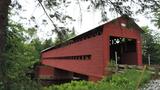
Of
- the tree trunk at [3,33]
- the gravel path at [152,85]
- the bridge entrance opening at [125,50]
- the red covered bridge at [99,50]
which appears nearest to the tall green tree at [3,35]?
the tree trunk at [3,33]

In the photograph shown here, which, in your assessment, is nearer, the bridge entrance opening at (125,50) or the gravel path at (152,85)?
the gravel path at (152,85)

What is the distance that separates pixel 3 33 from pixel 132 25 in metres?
2.13

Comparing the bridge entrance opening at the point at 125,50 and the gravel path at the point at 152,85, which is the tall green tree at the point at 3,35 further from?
the bridge entrance opening at the point at 125,50

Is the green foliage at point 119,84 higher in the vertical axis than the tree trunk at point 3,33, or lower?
lower

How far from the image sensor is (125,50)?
30.5 metres

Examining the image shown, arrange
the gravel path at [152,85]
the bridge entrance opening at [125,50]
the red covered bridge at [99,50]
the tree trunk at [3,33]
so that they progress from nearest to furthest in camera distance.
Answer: the tree trunk at [3,33] → the gravel path at [152,85] → the red covered bridge at [99,50] → the bridge entrance opening at [125,50]

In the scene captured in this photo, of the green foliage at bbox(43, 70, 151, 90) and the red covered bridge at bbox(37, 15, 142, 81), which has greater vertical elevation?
the red covered bridge at bbox(37, 15, 142, 81)

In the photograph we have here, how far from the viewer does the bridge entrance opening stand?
28.5 metres

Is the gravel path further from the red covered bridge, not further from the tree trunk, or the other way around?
the tree trunk

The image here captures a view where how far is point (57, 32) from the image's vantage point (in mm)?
6328

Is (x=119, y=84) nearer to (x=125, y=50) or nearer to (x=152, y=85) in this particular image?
(x=152, y=85)

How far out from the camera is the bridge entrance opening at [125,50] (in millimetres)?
28453

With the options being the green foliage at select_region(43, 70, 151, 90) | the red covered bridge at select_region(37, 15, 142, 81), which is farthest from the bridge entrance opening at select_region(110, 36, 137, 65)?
the green foliage at select_region(43, 70, 151, 90)

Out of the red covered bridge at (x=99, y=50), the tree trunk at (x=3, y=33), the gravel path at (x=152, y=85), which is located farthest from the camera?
the red covered bridge at (x=99, y=50)
